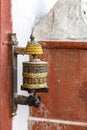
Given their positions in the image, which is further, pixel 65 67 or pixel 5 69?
pixel 65 67

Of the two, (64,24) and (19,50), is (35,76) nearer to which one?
(19,50)

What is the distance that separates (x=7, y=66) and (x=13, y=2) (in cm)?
23

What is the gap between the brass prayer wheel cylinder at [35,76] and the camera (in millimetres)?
1027

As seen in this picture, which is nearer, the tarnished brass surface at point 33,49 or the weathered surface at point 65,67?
the tarnished brass surface at point 33,49

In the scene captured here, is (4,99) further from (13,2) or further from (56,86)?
(13,2)

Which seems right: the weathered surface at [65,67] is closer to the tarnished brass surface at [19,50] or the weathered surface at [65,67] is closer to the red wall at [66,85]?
the red wall at [66,85]

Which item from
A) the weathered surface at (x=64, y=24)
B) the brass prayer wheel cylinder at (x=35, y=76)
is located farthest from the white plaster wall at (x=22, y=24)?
the brass prayer wheel cylinder at (x=35, y=76)

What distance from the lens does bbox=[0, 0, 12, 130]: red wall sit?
103cm

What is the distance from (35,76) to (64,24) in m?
0.28

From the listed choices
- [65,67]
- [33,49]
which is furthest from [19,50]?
[65,67]

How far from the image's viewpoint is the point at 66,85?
3.91 ft

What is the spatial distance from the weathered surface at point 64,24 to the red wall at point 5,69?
192 mm

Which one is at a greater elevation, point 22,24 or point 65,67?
point 22,24

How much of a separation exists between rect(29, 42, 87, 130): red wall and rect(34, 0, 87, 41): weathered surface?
4 centimetres
